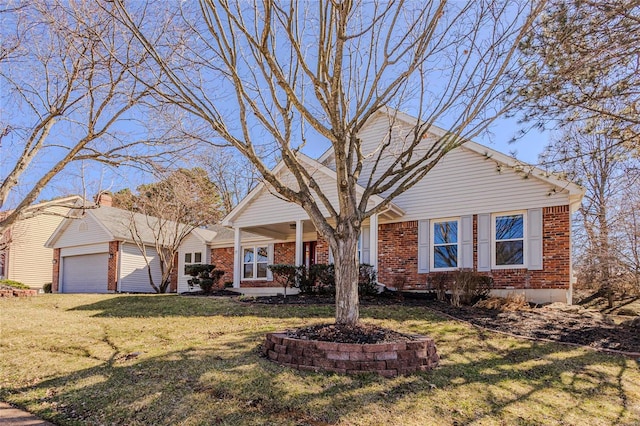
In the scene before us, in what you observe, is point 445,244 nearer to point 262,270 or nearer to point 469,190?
point 469,190

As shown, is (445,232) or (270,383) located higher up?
(445,232)

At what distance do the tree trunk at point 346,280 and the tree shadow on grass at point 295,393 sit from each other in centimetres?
118

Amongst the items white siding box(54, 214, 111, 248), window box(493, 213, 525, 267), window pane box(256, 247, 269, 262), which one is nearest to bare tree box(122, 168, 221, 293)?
white siding box(54, 214, 111, 248)

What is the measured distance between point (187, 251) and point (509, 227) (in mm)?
15614

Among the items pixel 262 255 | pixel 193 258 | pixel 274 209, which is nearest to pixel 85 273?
pixel 193 258

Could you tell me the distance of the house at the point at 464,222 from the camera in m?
12.8

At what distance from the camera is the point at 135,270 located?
2312cm

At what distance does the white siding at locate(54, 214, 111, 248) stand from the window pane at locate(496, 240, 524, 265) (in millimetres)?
17853

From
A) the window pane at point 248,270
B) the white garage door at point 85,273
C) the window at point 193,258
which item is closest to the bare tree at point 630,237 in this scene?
the window pane at point 248,270

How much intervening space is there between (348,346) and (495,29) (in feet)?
17.2

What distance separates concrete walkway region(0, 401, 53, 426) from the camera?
14.4 feet

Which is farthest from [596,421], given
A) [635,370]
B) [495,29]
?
[495,29]

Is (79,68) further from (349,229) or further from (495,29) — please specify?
(495,29)

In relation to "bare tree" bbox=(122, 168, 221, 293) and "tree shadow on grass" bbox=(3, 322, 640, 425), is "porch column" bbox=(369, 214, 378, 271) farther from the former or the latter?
"bare tree" bbox=(122, 168, 221, 293)
